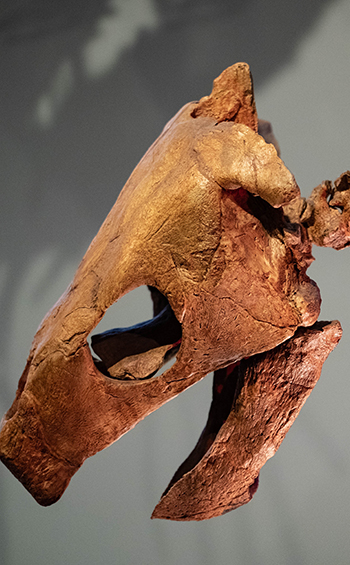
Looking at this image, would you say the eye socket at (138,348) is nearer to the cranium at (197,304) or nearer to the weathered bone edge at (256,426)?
the cranium at (197,304)

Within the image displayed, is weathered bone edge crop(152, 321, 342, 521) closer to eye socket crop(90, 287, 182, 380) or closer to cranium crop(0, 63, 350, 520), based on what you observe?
cranium crop(0, 63, 350, 520)

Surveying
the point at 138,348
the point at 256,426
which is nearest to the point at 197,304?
the point at 138,348

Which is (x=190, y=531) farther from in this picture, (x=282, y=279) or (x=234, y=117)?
(x=234, y=117)

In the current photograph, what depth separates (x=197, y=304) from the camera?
4.36 feet

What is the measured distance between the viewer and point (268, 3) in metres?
2.43

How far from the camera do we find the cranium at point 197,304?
4.28ft

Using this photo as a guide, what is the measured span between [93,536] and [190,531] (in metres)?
0.51

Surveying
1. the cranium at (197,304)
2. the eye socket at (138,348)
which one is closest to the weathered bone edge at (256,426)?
the cranium at (197,304)

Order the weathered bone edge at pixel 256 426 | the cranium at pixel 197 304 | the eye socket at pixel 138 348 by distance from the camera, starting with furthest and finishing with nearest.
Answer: the weathered bone edge at pixel 256 426 → the eye socket at pixel 138 348 → the cranium at pixel 197 304

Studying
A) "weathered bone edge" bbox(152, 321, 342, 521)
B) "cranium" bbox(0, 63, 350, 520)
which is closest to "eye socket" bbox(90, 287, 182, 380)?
"cranium" bbox(0, 63, 350, 520)

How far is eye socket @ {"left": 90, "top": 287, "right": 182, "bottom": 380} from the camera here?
1.46m

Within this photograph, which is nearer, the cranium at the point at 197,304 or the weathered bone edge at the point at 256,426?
the cranium at the point at 197,304

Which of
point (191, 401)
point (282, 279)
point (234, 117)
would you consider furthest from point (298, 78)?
point (191, 401)

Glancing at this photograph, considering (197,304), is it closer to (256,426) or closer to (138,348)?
(138,348)
